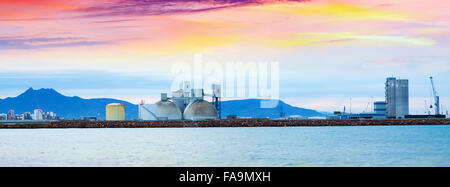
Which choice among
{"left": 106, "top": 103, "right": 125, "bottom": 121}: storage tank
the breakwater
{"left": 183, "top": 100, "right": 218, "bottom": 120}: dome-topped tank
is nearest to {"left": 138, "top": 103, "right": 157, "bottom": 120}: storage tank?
the breakwater

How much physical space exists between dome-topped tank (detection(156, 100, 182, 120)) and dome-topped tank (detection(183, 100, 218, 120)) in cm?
227

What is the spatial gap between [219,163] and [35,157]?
18606 mm

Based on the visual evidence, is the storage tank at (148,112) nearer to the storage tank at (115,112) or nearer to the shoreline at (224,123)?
the shoreline at (224,123)

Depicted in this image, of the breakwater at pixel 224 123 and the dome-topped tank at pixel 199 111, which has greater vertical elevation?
the dome-topped tank at pixel 199 111

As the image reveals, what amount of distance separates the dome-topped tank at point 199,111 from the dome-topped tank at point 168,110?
2271 mm

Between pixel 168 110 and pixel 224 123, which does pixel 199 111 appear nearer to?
pixel 224 123

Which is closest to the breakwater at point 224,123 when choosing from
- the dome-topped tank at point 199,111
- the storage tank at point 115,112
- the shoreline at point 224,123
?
the shoreline at point 224,123

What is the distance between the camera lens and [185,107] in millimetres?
160250

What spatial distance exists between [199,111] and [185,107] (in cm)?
874

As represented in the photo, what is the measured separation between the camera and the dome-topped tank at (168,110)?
15538 cm
